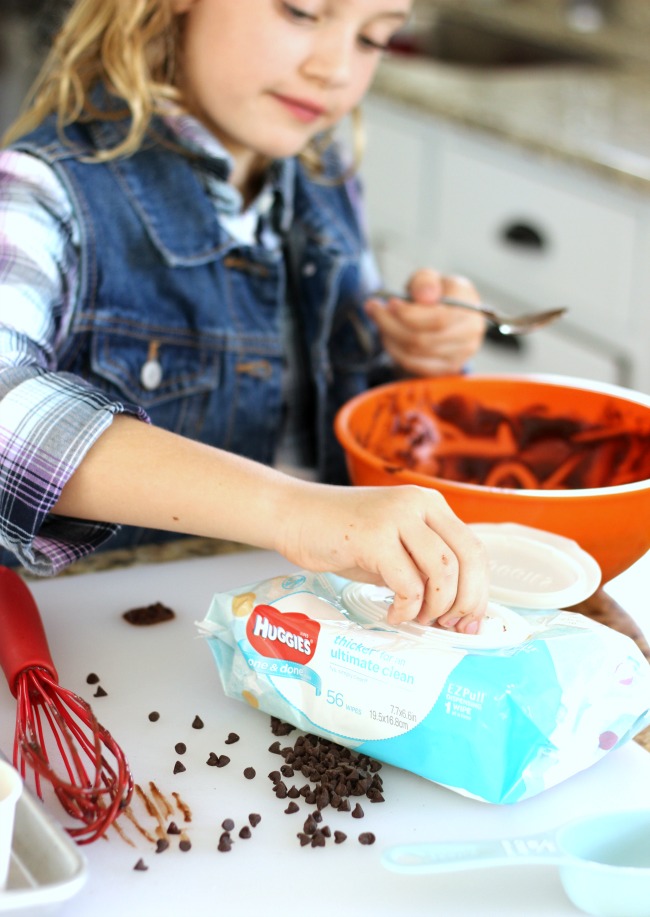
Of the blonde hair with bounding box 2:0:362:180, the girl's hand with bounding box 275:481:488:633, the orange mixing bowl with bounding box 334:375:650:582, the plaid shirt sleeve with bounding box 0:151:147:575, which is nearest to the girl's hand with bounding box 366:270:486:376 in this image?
the orange mixing bowl with bounding box 334:375:650:582

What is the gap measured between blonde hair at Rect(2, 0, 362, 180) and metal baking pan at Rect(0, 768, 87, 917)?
0.69 m

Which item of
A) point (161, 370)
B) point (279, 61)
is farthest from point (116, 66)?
point (161, 370)

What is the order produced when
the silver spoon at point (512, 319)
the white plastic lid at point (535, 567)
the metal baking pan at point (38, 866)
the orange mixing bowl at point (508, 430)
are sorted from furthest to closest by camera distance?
the silver spoon at point (512, 319) < the orange mixing bowl at point (508, 430) < the white plastic lid at point (535, 567) < the metal baking pan at point (38, 866)

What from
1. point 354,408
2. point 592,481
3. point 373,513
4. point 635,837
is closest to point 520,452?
point 592,481

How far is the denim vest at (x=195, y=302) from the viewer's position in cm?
110

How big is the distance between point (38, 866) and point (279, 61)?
2.50 feet

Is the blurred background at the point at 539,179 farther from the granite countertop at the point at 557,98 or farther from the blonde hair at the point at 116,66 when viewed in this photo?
the blonde hair at the point at 116,66

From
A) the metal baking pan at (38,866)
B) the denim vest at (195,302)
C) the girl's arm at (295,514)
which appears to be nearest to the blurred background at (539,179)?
the denim vest at (195,302)

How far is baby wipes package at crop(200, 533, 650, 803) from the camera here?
2.08 ft

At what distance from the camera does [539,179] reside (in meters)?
2.03

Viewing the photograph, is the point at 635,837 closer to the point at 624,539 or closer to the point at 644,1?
the point at 624,539

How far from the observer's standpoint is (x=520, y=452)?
1.08 meters

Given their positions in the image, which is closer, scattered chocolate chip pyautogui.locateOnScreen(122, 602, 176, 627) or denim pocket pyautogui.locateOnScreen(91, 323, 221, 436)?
scattered chocolate chip pyautogui.locateOnScreen(122, 602, 176, 627)

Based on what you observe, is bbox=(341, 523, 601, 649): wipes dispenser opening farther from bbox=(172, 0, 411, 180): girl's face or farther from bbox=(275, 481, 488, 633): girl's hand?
bbox=(172, 0, 411, 180): girl's face
